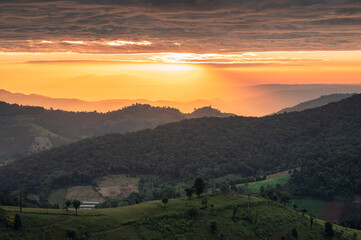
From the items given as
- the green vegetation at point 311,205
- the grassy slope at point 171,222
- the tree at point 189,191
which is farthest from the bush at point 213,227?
the green vegetation at point 311,205

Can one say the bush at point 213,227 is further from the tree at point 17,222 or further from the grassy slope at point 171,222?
the tree at point 17,222

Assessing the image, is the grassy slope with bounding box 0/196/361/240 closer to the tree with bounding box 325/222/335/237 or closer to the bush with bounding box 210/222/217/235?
Result: the bush with bounding box 210/222/217/235

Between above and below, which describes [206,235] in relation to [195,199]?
below

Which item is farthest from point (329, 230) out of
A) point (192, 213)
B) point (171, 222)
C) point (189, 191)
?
point (171, 222)

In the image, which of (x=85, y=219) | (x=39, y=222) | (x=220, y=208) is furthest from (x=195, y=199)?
(x=39, y=222)

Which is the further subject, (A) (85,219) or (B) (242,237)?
(B) (242,237)

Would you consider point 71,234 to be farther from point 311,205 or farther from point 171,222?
point 311,205

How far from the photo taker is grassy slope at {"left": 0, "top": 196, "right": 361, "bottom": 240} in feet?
300

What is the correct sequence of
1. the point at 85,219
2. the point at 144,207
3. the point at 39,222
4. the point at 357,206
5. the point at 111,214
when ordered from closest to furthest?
the point at 39,222, the point at 85,219, the point at 111,214, the point at 144,207, the point at 357,206

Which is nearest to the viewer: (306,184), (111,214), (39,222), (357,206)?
(39,222)

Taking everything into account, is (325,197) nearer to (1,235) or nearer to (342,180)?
(342,180)

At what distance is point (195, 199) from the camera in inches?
4865

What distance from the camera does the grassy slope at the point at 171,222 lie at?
91.5 meters

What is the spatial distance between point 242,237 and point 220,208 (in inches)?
482
